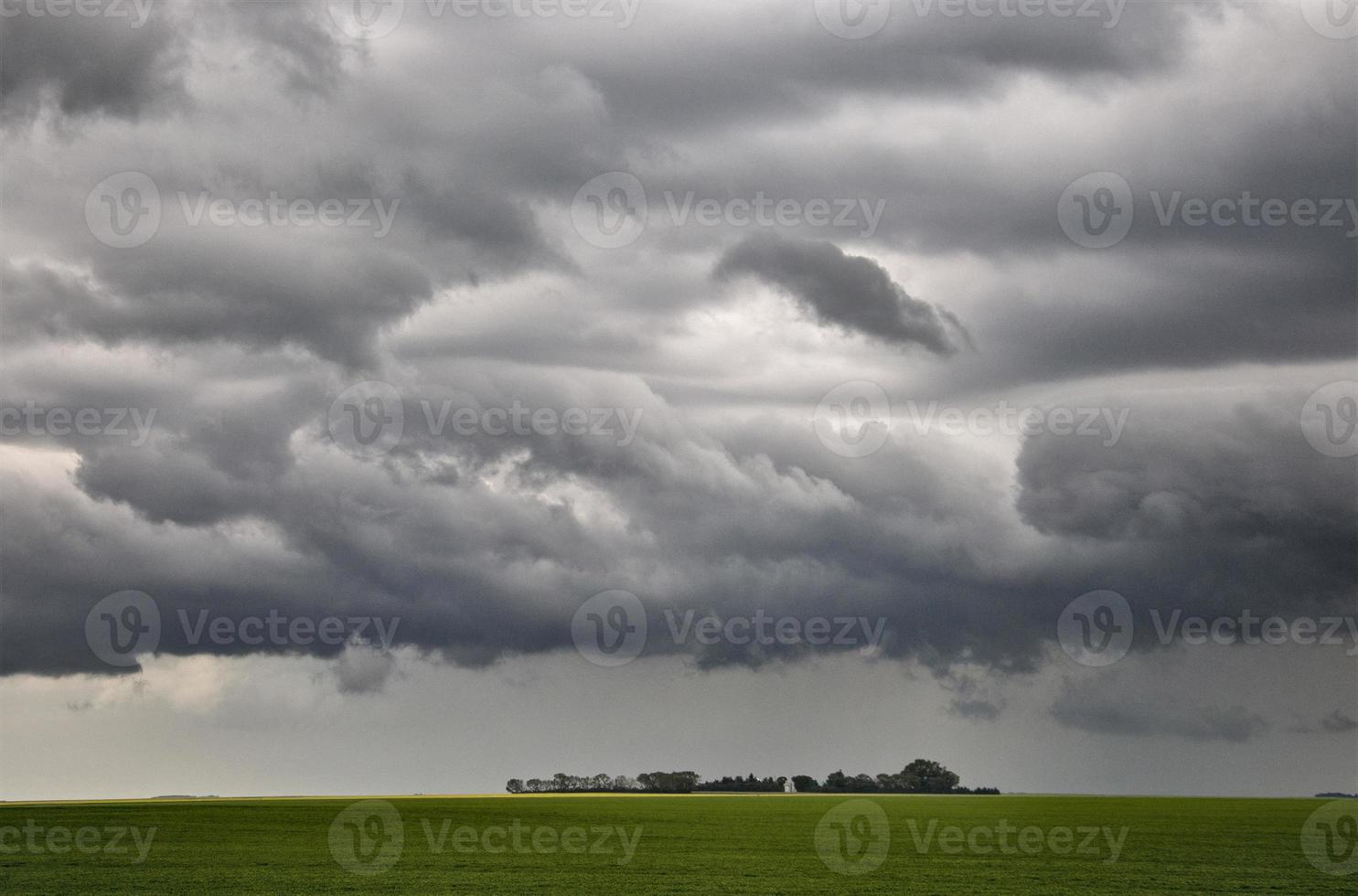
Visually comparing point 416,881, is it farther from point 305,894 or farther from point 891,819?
point 891,819

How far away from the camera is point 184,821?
315 ft

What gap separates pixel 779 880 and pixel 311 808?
7773 cm

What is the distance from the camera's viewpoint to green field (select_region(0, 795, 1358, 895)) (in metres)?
54.7

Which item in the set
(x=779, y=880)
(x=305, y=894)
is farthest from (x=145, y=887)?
(x=779, y=880)

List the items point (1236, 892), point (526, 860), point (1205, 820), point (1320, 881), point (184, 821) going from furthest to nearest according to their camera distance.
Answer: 1. point (1205, 820)
2. point (184, 821)
3. point (526, 860)
4. point (1320, 881)
5. point (1236, 892)

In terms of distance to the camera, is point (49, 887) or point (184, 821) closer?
point (49, 887)

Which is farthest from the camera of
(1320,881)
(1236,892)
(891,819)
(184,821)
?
(891,819)

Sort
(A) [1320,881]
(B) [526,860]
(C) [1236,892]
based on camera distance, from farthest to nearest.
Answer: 1. (B) [526,860]
2. (A) [1320,881]
3. (C) [1236,892]

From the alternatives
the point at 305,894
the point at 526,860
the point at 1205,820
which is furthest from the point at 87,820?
the point at 1205,820

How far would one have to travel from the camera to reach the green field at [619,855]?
180 ft

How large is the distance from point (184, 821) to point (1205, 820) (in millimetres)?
94420

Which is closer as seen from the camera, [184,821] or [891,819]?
[184,821]

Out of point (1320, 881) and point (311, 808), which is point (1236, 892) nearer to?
point (1320, 881)

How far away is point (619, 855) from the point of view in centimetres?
7031
